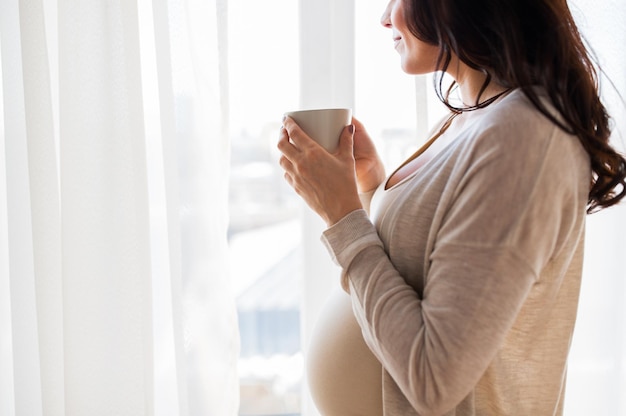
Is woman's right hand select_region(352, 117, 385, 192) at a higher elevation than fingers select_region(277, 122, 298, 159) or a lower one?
lower

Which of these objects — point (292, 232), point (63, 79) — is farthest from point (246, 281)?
point (63, 79)

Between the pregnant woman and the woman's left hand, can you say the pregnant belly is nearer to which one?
the pregnant woman

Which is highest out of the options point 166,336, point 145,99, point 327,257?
point 145,99

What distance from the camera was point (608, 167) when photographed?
72cm

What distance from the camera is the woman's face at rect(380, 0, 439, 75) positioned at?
79 cm

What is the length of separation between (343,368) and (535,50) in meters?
0.48

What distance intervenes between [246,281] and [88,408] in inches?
15.6

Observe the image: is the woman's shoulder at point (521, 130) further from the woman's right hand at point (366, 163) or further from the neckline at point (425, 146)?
the woman's right hand at point (366, 163)

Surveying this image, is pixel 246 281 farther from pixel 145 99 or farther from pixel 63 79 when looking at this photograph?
pixel 63 79

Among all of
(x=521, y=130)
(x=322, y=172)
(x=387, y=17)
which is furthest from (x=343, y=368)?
(x=387, y=17)

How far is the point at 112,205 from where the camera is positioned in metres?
1.08

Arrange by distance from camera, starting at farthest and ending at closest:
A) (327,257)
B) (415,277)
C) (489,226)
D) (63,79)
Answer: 1. (327,257)
2. (63,79)
3. (415,277)
4. (489,226)

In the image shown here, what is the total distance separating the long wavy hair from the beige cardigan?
0.03 meters

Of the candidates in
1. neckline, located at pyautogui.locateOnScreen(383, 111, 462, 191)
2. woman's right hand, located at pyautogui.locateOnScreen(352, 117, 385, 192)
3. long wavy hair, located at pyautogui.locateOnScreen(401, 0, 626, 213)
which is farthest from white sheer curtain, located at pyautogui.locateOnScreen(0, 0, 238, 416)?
long wavy hair, located at pyautogui.locateOnScreen(401, 0, 626, 213)
